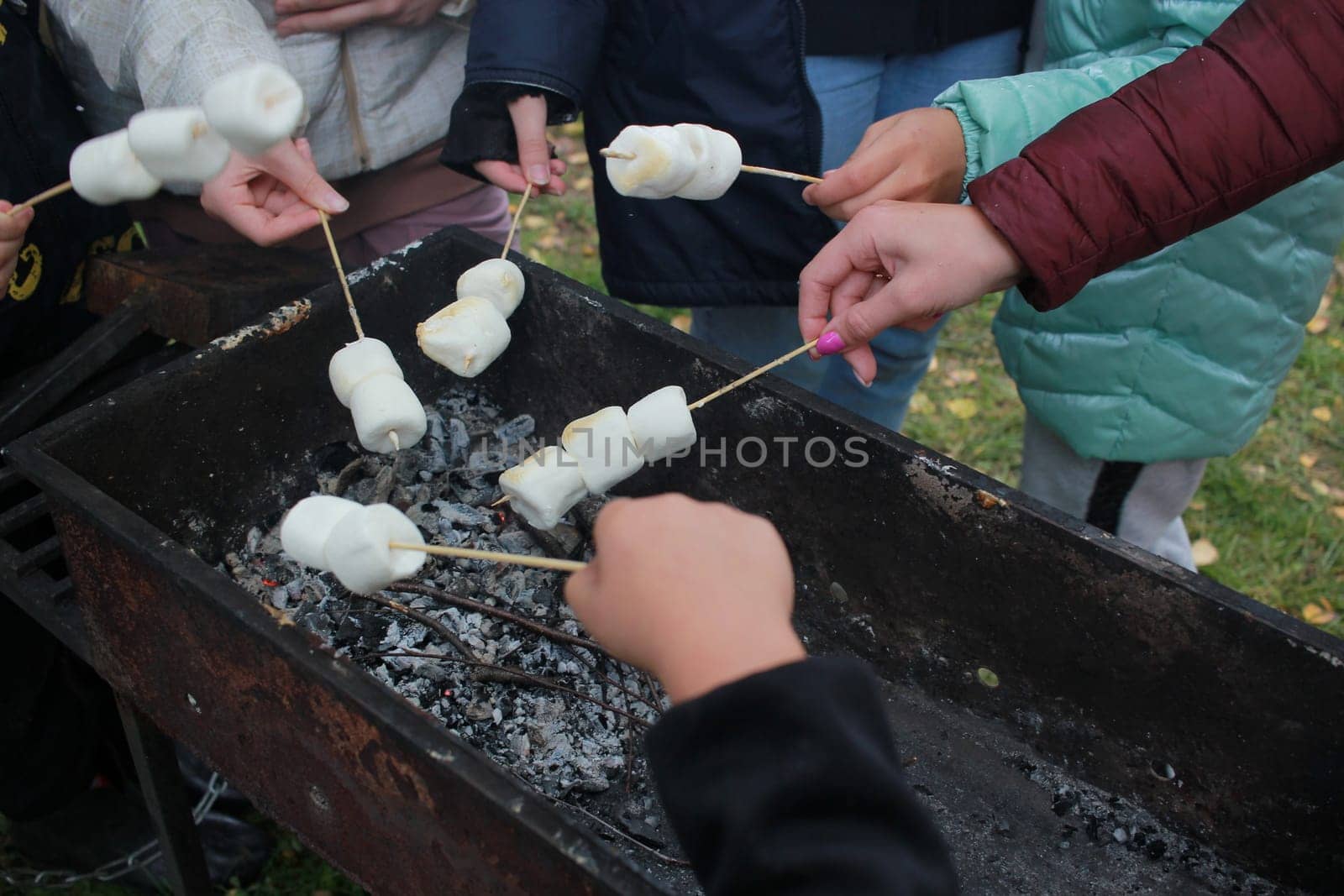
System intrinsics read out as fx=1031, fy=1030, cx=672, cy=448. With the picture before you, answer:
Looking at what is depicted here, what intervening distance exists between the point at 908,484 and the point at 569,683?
0.85 m

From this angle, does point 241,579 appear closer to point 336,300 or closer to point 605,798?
point 336,300

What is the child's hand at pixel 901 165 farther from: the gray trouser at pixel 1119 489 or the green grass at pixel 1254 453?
the green grass at pixel 1254 453

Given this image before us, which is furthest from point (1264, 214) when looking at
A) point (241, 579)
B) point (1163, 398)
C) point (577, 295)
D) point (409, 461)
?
point (241, 579)

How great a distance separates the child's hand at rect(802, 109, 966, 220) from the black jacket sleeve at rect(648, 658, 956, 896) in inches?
48.4

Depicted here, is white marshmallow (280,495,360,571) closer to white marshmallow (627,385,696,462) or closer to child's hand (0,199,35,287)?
white marshmallow (627,385,696,462)

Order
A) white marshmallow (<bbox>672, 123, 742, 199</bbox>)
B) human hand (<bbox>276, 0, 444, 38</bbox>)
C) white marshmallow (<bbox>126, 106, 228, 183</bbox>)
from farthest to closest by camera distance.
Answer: human hand (<bbox>276, 0, 444, 38</bbox>) < white marshmallow (<bbox>672, 123, 742, 199</bbox>) < white marshmallow (<bbox>126, 106, 228, 183</bbox>)

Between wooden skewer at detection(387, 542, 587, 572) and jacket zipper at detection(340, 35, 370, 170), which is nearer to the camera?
wooden skewer at detection(387, 542, 587, 572)

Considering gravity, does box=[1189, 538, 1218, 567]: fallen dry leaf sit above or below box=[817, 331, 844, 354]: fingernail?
below

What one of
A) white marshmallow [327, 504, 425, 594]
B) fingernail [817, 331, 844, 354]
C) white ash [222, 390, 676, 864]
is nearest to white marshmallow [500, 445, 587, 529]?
white marshmallow [327, 504, 425, 594]

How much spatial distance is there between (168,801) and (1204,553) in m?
3.46

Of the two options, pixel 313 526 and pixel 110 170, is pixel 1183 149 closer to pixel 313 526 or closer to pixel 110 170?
pixel 313 526

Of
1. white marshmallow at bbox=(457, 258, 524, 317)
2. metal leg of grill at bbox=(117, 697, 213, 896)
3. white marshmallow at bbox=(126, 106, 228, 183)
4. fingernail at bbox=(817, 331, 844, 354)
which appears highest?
white marshmallow at bbox=(126, 106, 228, 183)

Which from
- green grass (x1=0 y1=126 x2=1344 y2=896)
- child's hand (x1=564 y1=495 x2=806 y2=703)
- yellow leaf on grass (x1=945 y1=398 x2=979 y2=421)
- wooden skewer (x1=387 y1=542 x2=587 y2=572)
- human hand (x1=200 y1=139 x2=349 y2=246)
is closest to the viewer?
child's hand (x1=564 y1=495 x2=806 y2=703)

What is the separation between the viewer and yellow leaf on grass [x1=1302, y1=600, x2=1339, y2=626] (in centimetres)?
353
